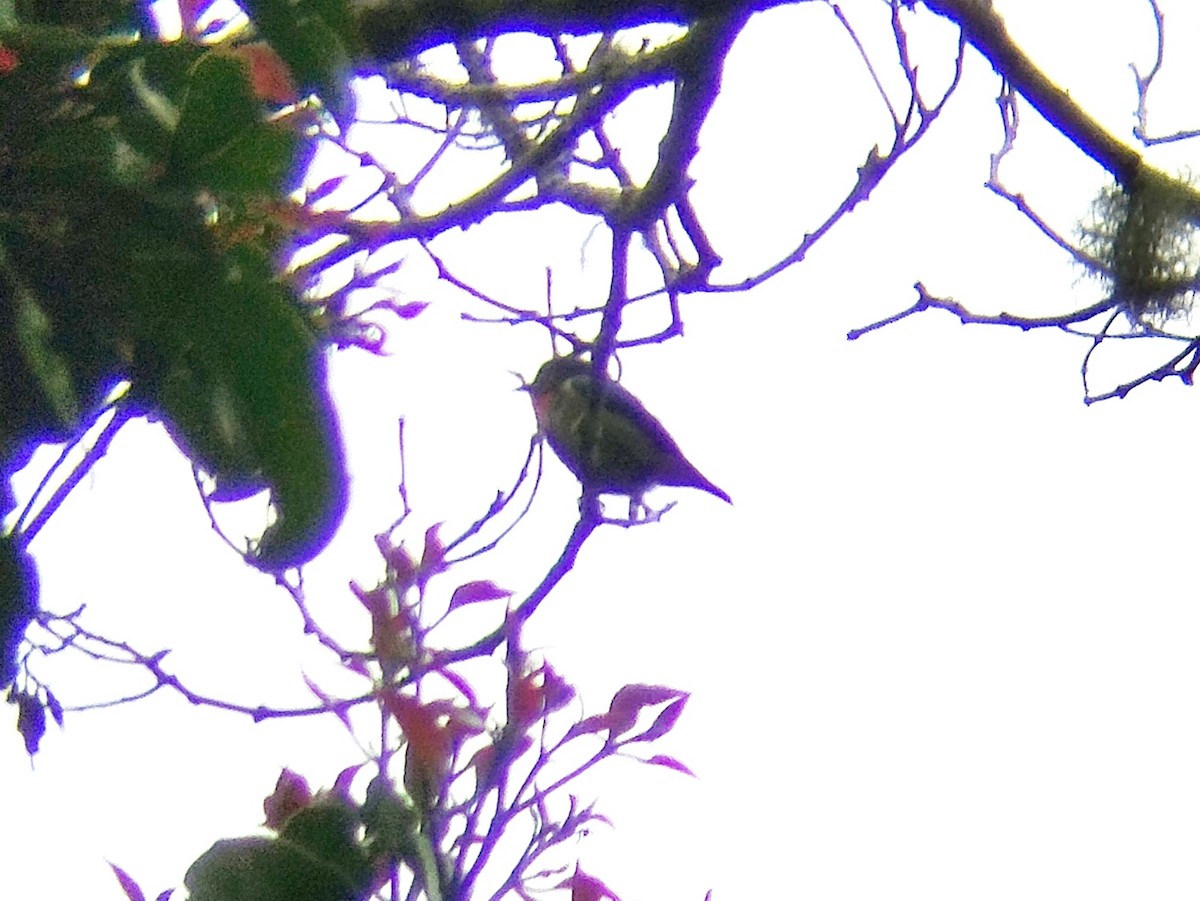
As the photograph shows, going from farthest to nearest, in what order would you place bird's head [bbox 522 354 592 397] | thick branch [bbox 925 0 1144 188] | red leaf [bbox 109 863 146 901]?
bird's head [bbox 522 354 592 397] < thick branch [bbox 925 0 1144 188] < red leaf [bbox 109 863 146 901]

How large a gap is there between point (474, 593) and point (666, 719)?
0.18 m

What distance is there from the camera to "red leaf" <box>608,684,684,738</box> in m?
1.09

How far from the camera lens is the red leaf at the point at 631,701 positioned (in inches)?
42.8

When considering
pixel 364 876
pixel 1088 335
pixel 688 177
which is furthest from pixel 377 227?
pixel 1088 335

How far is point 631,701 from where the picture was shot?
1.10 m

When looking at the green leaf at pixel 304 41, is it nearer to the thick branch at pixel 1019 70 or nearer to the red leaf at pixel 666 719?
the red leaf at pixel 666 719

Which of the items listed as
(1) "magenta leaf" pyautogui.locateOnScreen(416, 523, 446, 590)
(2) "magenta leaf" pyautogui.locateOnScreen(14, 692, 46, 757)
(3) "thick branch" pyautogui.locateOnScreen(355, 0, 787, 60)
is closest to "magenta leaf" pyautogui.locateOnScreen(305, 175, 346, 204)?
(3) "thick branch" pyautogui.locateOnScreen(355, 0, 787, 60)

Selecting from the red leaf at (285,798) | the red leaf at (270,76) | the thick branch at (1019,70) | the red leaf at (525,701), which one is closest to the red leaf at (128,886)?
the red leaf at (285,798)

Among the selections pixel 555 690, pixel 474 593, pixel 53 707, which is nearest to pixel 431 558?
pixel 474 593

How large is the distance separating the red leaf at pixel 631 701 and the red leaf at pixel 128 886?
1.14ft

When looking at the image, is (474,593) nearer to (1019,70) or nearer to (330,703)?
(330,703)

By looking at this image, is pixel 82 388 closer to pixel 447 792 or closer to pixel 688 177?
pixel 447 792

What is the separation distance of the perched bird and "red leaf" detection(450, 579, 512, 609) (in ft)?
1.06

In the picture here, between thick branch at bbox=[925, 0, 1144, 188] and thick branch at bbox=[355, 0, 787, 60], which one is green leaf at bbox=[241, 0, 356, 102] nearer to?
thick branch at bbox=[355, 0, 787, 60]
